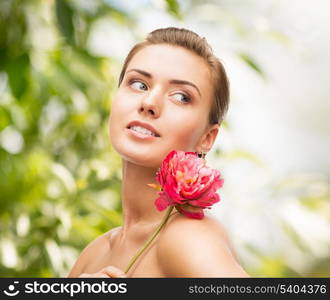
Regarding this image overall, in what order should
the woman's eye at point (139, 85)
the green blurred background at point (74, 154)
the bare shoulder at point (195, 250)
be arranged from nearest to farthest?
the bare shoulder at point (195, 250)
the woman's eye at point (139, 85)
the green blurred background at point (74, 154)

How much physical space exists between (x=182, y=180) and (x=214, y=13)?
101 centimetres

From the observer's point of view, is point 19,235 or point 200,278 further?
point 19,235

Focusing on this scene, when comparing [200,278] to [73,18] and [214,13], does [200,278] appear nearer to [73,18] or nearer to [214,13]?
[73,18]

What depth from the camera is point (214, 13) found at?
152 cm

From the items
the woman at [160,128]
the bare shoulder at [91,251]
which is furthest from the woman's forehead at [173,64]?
the bare shoulder at [91,251]

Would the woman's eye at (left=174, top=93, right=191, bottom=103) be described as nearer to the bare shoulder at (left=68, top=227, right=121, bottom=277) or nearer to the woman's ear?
the woman's ear

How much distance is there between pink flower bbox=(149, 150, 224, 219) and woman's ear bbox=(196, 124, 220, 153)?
0.10 m

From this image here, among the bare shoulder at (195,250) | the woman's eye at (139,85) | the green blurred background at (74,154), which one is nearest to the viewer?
the bare shoulder at (195,250)

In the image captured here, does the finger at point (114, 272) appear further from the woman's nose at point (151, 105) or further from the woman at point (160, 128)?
the woman's nose at point (151, 105)

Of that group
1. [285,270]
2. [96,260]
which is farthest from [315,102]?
[96,260]

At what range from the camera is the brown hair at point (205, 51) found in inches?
26.7

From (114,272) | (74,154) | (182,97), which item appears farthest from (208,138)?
(74,154)

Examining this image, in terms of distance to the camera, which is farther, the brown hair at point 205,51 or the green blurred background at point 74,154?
the green blurred background at point 74,154

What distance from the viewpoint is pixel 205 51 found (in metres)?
0.68
